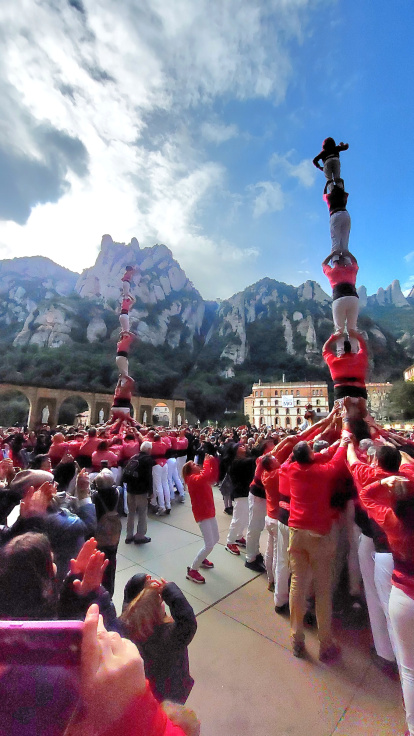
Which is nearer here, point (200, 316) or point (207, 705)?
point (207, 705)

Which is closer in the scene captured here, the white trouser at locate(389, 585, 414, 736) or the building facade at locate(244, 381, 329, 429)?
the white trouser at locate(389, 585, 414, 736)

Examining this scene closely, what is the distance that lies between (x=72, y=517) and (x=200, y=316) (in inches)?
3496

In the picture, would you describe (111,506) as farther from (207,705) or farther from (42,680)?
(42,680)

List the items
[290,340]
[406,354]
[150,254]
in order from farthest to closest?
[150,254] < [290,340] < [406,354]

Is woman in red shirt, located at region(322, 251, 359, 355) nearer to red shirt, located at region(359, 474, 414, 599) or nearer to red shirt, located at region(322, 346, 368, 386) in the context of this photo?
red shirt, located at region(322, 346, 368, 386)

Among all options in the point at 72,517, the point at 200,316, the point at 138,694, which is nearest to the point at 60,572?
the point at 72,517

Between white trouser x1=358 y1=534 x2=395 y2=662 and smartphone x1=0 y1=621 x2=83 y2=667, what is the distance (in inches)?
109

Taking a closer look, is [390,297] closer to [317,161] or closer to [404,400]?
[404,400]

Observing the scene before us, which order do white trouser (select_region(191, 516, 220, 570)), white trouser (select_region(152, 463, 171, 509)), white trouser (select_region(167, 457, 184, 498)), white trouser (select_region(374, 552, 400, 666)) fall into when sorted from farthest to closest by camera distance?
white trouser (select_region(167, 457, 184, 498)) → white trouser (select_region(152, 463, 171, 509)) → white trouser (select_region(191, 516, 220, 570)) → white trouser (select_region(374, 552, 400, 666))

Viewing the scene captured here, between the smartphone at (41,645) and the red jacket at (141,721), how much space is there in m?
0.16

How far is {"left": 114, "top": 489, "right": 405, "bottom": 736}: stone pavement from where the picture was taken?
6.76ft

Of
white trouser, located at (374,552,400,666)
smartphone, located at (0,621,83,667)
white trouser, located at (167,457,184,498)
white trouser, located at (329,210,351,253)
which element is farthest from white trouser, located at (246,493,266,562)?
white trouser, located at (329,210,351,253)

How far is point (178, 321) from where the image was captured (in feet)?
258

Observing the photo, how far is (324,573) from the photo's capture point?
2.76m
